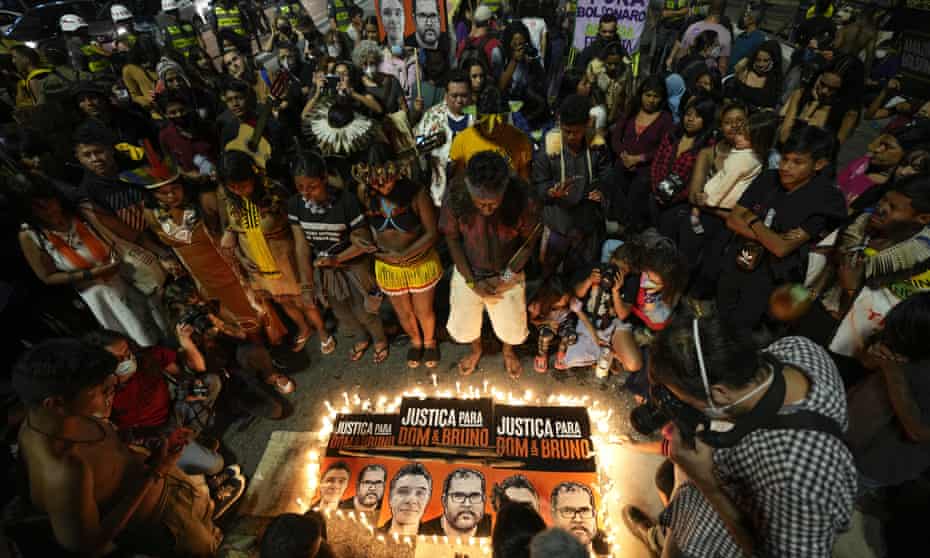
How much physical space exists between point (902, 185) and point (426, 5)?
767 centimetres

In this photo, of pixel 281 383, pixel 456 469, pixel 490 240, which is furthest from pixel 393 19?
pixel 456 469

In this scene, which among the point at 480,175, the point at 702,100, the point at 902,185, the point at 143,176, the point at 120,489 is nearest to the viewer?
the point at 120,489

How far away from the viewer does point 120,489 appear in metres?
2.43

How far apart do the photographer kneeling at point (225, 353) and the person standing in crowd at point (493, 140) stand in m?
2.98

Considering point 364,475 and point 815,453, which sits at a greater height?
point 815,453

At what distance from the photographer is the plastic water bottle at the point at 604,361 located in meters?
4.21

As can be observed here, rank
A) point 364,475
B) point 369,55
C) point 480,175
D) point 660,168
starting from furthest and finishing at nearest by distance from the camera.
Answer: point 369,55 → point 660,168 → point 364,475 → point 480,175

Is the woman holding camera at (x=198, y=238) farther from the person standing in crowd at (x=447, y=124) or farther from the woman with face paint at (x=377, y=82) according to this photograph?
the woman with face paint at (x=377, y=82)

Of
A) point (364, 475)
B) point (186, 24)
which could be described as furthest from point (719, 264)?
point (186, 24)

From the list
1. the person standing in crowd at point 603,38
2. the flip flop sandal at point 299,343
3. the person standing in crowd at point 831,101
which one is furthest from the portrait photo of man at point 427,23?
the flip flop sandal at point 299,343

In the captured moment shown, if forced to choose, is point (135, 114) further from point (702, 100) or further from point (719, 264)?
point (719, 264)

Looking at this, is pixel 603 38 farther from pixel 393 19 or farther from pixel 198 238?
pixel 198 238

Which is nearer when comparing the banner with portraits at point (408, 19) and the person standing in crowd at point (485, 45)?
the person standing in crowd at point (485, 45)

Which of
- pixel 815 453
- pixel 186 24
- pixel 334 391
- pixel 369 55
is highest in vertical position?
pixel 186 24
